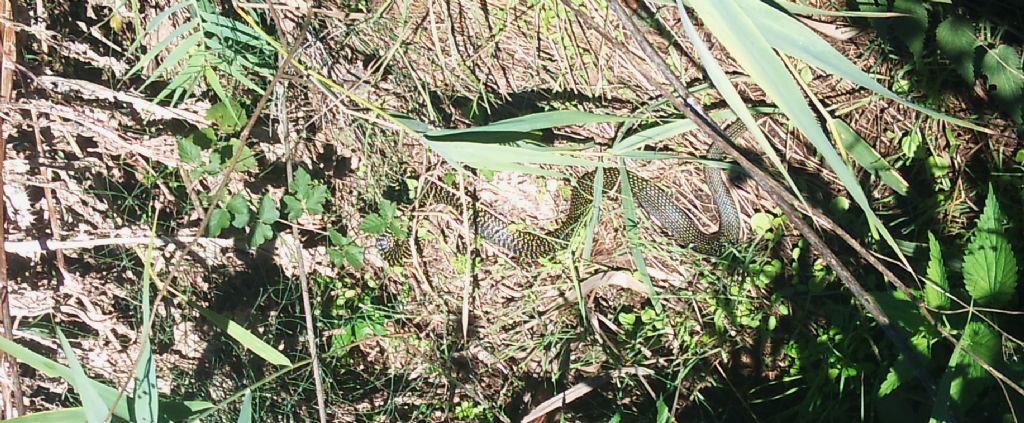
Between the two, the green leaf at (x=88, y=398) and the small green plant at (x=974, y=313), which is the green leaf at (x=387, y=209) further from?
the small green plant at (x=974, y=313)

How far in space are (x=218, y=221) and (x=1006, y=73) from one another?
11.3 feet

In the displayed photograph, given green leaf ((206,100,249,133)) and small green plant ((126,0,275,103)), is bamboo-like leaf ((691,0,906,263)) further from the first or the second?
green leaf ((206,100,249,133))

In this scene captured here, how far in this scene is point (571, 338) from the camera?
362cm

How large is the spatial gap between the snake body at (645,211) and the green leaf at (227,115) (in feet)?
3.08

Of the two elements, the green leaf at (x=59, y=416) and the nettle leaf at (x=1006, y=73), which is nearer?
the green leaf at (x=59, y=416)

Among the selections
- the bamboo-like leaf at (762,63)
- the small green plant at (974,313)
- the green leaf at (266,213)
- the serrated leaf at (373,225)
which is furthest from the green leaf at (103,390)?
the small green plant at (974,313)

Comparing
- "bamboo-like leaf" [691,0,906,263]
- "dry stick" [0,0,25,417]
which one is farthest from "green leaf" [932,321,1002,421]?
"dry stick" [0,0,25,417]

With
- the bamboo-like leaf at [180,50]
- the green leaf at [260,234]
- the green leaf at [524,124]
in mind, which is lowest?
the green leaf at [260,234]

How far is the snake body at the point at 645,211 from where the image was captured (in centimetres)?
365

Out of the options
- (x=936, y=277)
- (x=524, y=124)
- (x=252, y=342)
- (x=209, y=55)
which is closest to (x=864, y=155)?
(x=936, y=277)

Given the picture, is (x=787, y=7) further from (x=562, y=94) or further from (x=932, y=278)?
(x=562, y=94)

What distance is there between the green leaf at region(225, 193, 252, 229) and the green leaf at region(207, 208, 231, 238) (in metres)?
0.03

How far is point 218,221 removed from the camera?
3090 millimetres

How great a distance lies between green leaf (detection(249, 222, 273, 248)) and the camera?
10.3 ft
